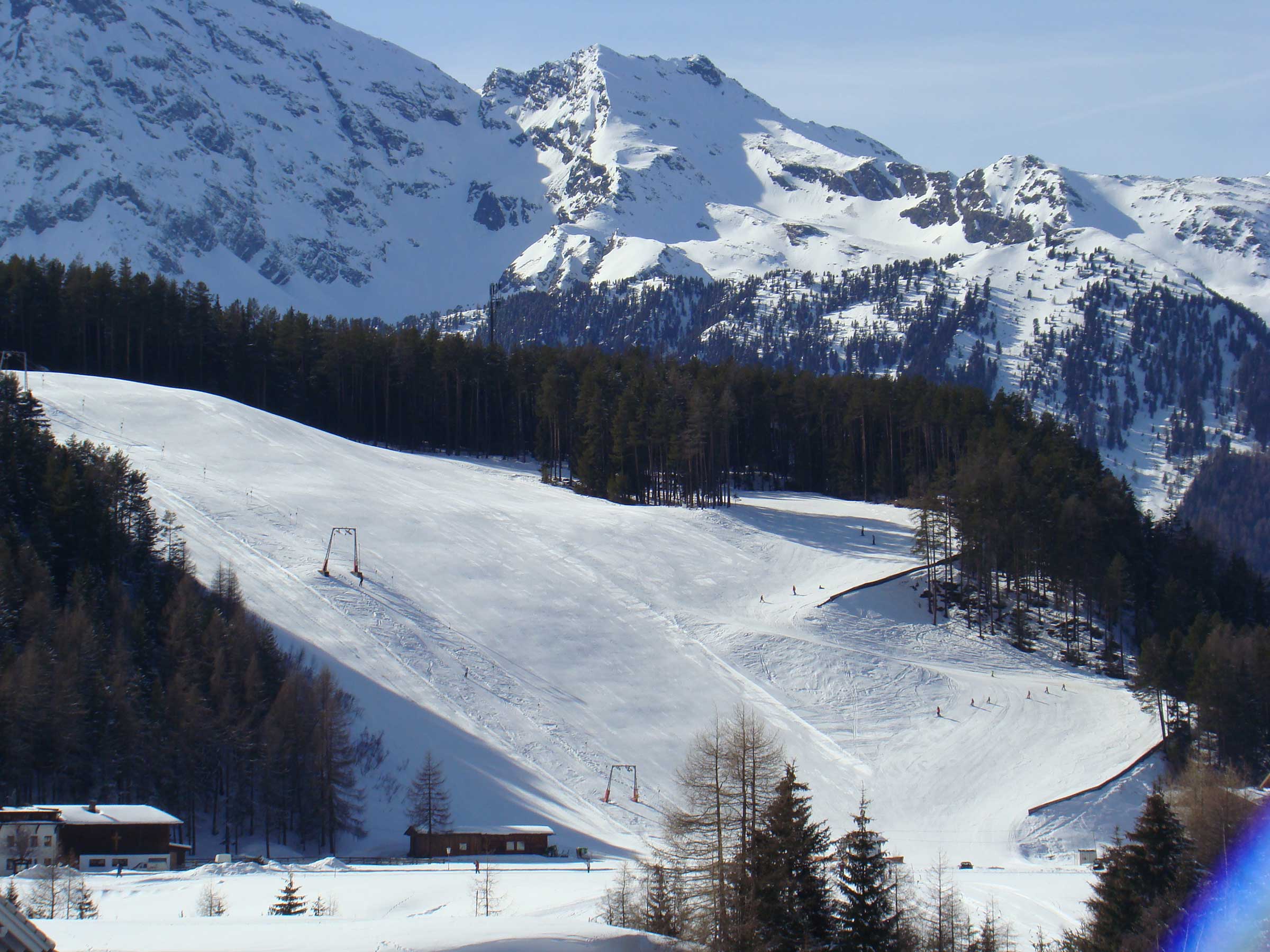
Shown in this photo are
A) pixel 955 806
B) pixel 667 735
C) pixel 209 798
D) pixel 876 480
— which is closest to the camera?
pixel 209 798

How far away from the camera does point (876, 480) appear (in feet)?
355

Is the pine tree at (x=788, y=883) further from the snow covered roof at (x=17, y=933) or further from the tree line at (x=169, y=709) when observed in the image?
the tree line at (x=169, y=709)

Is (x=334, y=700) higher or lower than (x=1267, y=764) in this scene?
higher

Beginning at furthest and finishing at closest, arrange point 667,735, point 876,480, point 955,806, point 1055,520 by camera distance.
Answer: point 876,480
point 1055,520
point 667,735
point 955,806

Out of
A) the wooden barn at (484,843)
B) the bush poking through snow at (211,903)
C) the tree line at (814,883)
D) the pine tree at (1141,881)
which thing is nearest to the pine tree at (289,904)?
the bush poking through snow at (211,903)

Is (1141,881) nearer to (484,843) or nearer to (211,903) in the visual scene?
(211,903)

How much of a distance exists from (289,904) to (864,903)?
14005mm

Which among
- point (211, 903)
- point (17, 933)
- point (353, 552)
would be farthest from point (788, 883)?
point (353, 552)

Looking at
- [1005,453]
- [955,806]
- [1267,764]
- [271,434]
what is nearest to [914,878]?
[955,806]

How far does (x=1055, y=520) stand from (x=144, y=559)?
53891mm

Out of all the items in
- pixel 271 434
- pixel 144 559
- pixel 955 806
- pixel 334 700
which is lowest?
pixel 955 806

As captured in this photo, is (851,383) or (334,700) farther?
(851,383)

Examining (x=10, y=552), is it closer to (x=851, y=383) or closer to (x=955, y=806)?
(x=955, y=806)

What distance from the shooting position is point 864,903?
28.9 metres
